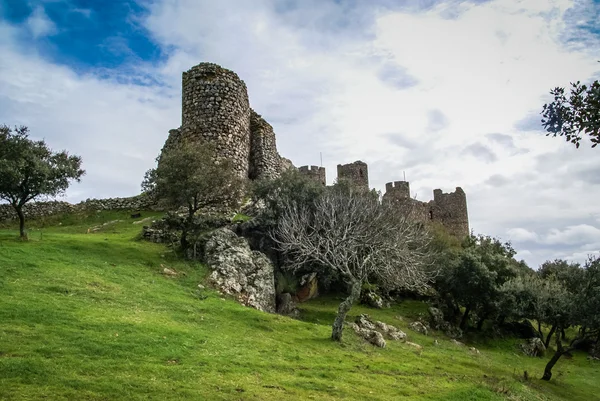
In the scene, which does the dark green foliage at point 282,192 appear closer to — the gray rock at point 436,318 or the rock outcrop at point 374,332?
the rock outcrop at point 374,332

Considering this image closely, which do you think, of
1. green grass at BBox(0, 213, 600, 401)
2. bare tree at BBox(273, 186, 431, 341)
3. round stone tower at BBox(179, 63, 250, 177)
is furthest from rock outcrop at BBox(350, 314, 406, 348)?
round stone tower at BBox(179, 63, 250, 177)

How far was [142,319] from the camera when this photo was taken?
17.3 meters

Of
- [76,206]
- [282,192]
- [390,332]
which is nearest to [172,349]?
[390,332]

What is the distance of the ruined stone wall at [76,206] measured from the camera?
37375 mm

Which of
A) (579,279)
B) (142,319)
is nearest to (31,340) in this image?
(142,319)

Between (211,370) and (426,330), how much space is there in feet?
65.7

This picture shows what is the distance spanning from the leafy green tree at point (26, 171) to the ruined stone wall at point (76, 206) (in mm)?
11040

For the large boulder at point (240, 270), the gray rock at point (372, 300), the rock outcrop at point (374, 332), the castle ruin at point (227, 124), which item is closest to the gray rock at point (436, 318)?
the gray rock at point (372, 300)

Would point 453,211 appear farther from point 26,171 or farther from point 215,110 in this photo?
point 26,171

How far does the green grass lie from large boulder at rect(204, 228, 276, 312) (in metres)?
1.00

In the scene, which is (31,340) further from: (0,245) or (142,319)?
(0,245)

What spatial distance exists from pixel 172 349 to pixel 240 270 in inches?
460

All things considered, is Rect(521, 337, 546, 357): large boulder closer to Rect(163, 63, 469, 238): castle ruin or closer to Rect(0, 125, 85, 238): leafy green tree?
Rect(163, 63, 469, 238): castle ruin

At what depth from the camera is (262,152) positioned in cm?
4175
